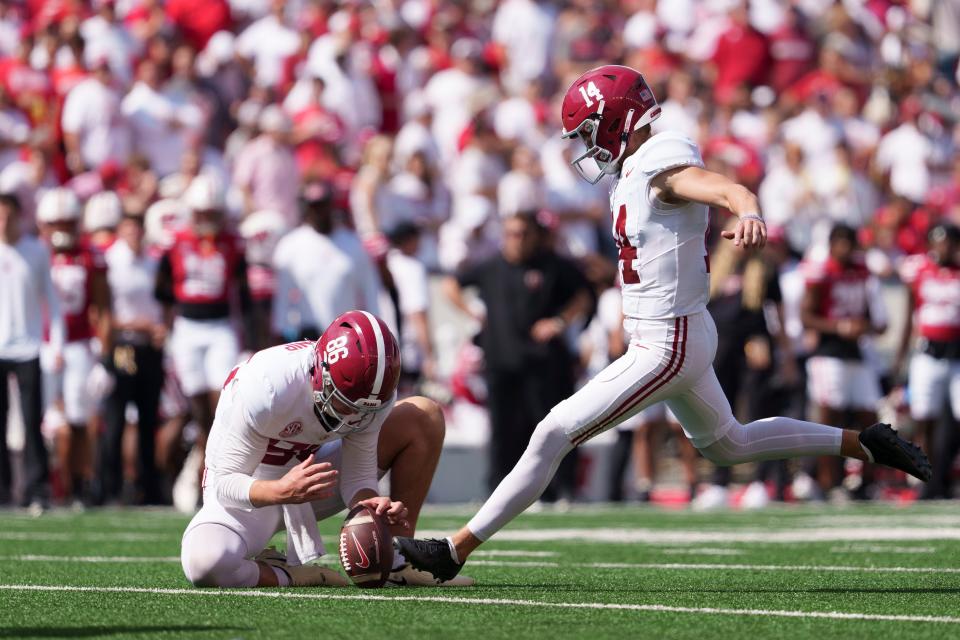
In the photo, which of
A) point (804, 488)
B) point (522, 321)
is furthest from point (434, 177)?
point (804, 488)

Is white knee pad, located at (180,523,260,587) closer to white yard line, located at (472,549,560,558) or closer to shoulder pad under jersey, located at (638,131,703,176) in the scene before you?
shoulder pad under jersey, located at (638,131,703,176)

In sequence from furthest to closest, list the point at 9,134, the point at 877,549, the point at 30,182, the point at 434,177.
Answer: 1. the point at 434,177
2. the point at 9,134
3. the point at 30,182
4. the point at 877,549

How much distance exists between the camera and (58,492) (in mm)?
13766

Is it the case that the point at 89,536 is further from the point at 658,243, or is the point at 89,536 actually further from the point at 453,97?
the point at 453,97

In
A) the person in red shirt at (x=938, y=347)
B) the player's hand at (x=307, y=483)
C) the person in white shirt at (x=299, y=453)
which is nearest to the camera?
the player's hand at (x=307, y=483)

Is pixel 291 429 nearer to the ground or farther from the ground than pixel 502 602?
farther from the ground

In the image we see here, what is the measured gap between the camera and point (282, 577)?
6566 mm

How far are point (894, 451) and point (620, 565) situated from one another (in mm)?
1472

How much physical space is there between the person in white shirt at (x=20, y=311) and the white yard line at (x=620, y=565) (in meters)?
4.51

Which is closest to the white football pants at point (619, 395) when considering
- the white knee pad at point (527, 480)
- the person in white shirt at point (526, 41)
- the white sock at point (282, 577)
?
the white knee pad at point (527, 480)

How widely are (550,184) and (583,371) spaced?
191 cm

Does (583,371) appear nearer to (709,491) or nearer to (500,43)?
(709,491)

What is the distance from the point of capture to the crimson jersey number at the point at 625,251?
21.6 feet

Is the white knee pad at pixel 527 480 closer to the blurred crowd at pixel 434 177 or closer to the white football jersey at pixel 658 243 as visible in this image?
the white football jersey at pixel 658 243
